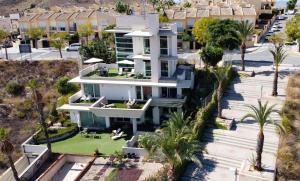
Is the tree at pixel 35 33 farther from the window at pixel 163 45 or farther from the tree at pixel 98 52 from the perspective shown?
the window at pixel 163 45

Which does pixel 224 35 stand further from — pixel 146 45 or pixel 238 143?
pixel 238 143

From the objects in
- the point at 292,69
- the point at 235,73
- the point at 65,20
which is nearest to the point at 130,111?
the point at 235,73

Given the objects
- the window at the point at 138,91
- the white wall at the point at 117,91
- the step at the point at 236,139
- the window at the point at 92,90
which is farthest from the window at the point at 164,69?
the step at the point at 236,139

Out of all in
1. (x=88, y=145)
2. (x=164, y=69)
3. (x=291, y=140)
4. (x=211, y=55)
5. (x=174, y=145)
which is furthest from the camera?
(x=211, y=55)

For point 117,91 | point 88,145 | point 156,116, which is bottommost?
point 88,145

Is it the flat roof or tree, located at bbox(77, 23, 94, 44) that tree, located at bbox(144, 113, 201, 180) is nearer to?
the flat roof

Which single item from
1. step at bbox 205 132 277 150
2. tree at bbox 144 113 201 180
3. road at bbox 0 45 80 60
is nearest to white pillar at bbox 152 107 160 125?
step at bbox 205 132 277 150

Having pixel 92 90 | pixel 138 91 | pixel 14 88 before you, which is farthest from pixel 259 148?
pixel 14 88
